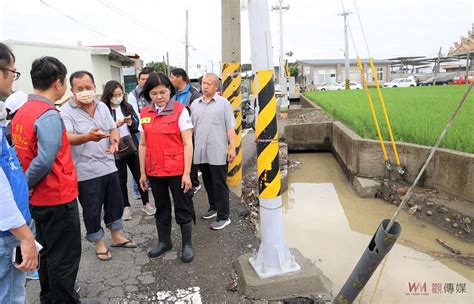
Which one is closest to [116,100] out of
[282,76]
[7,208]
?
[7,208]

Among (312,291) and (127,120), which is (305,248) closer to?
(312,291)

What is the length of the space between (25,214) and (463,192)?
481cm

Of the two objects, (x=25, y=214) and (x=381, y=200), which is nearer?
(x=25, y=214)

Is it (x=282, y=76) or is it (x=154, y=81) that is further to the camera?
(x=282, y=76)

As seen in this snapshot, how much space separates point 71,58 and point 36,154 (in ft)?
60.7

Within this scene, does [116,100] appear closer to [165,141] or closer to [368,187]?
[165,141]

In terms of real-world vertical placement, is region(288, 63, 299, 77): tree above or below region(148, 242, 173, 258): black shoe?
above

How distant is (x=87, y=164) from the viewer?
316 centimetres

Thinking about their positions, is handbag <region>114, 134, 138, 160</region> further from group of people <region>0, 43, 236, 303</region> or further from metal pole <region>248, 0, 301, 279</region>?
metal pole <region>248, 0, 301, 279</region>

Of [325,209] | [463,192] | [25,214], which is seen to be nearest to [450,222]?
[463,192]

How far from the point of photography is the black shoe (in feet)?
11.3

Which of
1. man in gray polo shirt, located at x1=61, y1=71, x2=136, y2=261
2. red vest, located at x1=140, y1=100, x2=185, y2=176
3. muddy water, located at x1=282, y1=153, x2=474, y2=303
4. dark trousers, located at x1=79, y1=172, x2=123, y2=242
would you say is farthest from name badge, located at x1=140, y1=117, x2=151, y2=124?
muddy water, located at x1=282, y1=153, x2=474, y2=303

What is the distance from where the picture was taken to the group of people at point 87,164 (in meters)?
1.73

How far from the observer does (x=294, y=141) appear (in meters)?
9.64
